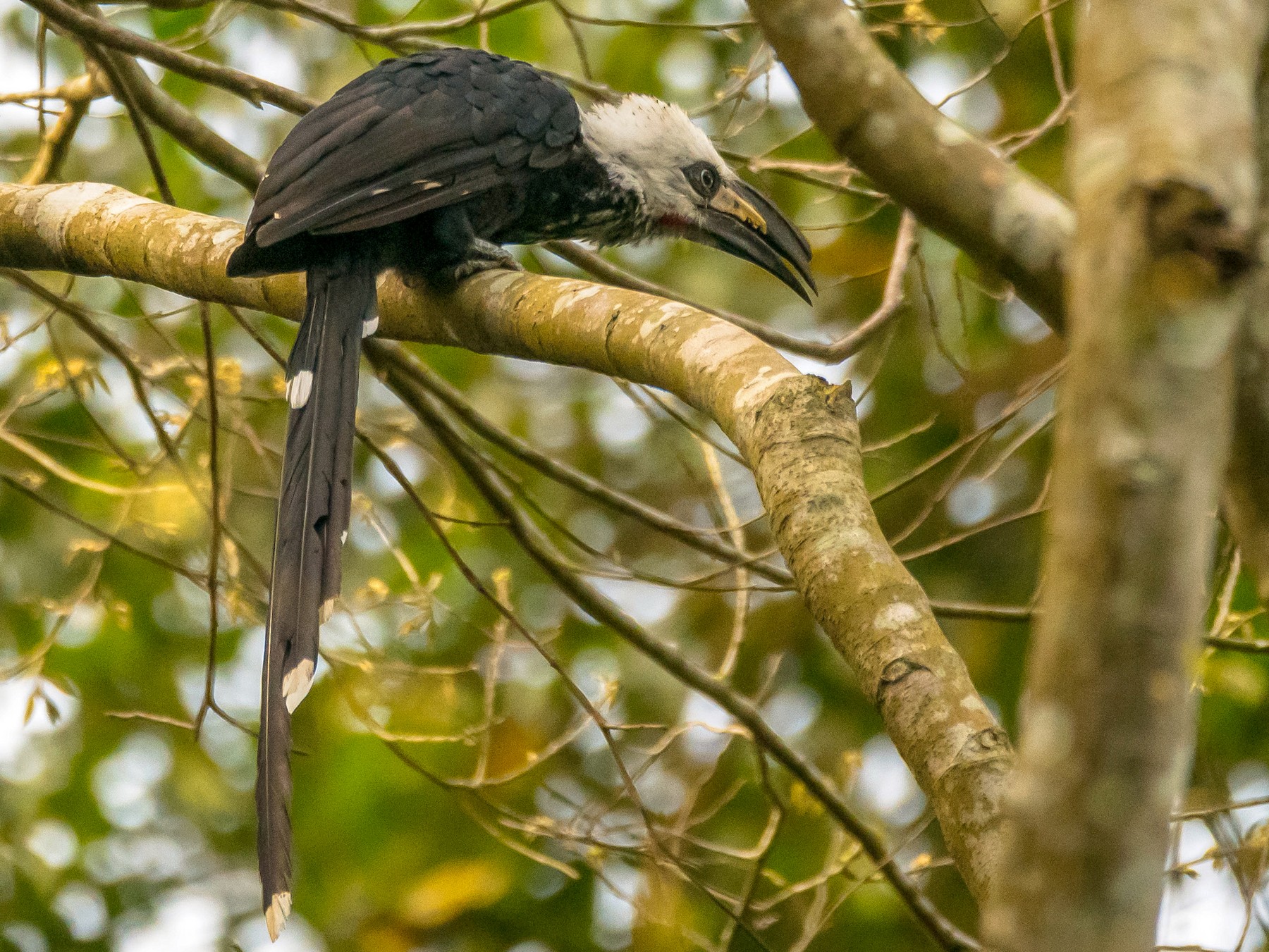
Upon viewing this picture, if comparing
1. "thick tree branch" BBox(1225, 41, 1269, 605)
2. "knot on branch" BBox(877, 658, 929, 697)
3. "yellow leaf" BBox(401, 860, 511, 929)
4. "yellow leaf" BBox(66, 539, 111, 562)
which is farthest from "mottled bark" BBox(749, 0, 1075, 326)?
"yellow leaf" BBox(401, 860, 511, 929)

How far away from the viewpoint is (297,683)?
197 centimetres

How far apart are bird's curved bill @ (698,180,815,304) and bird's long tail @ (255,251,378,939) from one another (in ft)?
3.68

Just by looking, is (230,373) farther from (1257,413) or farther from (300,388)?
(1257,413)

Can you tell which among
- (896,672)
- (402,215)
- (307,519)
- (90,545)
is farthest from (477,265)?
(896,672)

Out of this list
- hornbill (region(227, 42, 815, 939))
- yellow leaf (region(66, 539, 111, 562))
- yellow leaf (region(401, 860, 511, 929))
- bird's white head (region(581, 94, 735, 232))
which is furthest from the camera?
yellow leaf (region(401, 860, 511, 929))

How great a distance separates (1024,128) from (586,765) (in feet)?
7.17

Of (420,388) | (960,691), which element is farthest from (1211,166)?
(420,388)

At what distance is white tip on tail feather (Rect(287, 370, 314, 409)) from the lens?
8.02 ft

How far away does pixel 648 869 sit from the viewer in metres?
2.85

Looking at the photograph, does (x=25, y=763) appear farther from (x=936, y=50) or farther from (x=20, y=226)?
(x=936, y=50)

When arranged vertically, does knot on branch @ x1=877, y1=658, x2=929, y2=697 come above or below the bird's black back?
below

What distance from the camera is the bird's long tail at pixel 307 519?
1848mm

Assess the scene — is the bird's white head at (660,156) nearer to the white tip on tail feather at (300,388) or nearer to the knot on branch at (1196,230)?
the white tip on tail feather at (300,388)

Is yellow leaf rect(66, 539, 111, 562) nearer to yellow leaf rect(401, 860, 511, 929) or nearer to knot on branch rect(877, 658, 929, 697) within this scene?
yellow leaf rect(401, 860, 511, 929)
